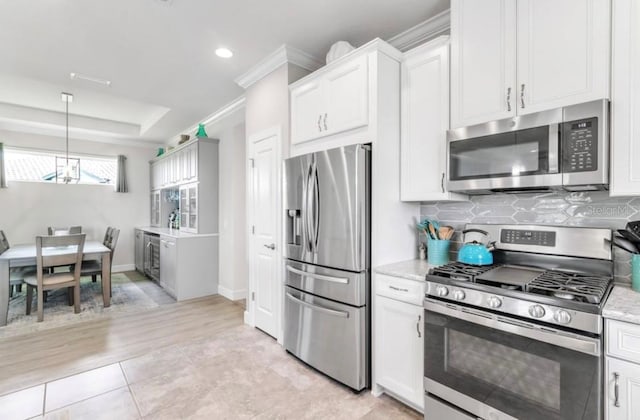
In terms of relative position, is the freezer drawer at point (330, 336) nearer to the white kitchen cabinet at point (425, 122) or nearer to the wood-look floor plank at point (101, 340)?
the white kitchen cabinet at point (425, 122)

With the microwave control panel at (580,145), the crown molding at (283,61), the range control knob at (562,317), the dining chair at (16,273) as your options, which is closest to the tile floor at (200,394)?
the range control knob at (562,317)

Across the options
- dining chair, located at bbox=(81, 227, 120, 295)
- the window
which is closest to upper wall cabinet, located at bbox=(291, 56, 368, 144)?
dining chair, located at bbox=(81, 227, 120, 295)

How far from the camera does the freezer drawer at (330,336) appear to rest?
7.07ft

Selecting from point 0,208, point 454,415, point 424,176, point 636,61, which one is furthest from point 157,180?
point 636,61

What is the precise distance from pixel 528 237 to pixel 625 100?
0.88 m

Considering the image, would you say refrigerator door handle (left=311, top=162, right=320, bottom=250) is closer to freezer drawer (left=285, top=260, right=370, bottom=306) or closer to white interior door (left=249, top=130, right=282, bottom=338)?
freezer drawer (left=285, top=260, right=370, bottom=306)

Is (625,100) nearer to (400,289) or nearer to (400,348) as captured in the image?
(400,289)

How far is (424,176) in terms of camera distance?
2.22 meters

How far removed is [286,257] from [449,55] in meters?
2.03

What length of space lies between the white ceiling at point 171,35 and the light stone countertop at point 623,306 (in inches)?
83.9

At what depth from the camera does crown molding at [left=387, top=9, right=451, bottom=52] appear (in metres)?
2.36

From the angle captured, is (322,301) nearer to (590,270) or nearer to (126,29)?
(590,270)

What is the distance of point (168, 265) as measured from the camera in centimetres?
Answer: 469

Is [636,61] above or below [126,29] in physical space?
below
